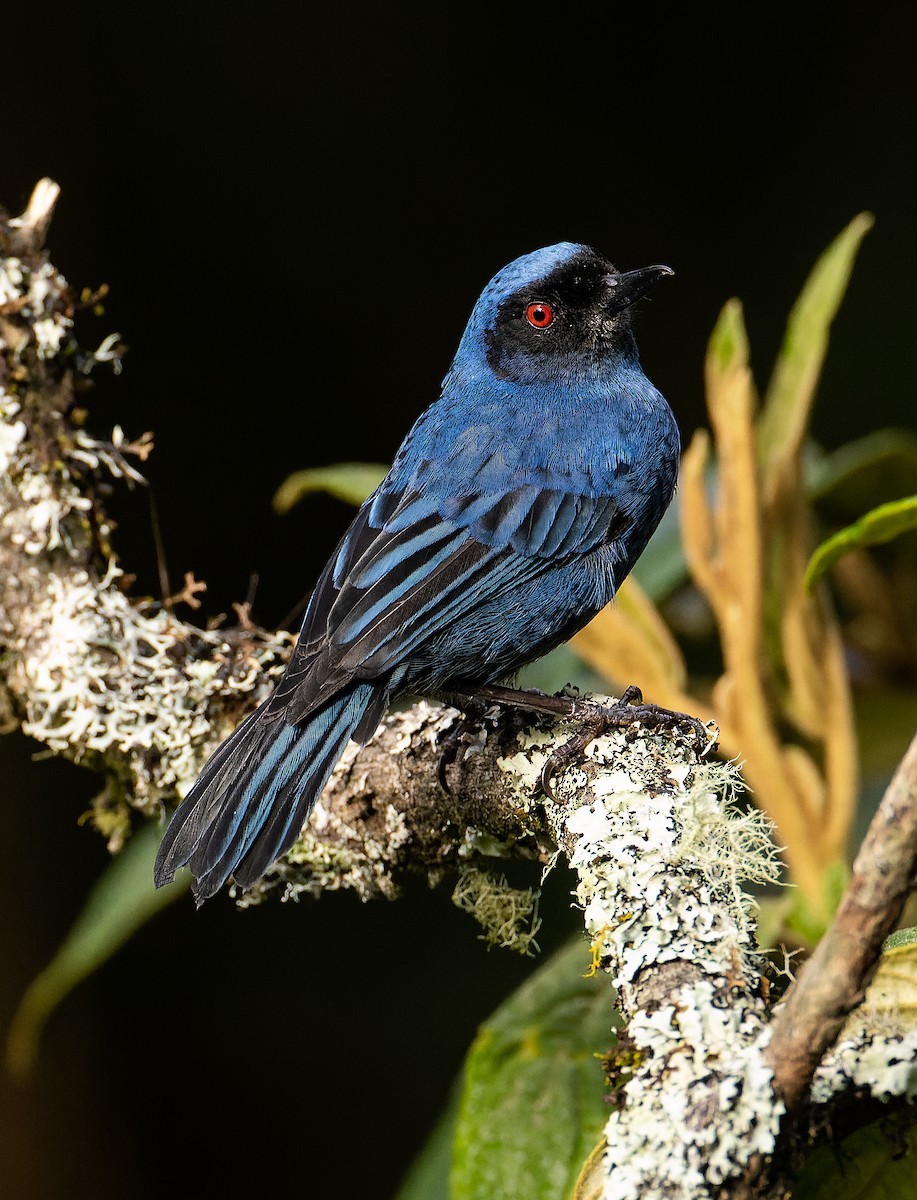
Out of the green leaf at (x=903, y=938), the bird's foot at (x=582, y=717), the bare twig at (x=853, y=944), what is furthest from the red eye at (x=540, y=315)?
the bare twig at (x=853, y=944)

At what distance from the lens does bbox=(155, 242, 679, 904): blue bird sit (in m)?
1.79

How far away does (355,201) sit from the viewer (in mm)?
5184

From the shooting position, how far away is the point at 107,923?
2.47 metres

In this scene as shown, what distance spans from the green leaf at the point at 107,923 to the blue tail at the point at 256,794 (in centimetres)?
58

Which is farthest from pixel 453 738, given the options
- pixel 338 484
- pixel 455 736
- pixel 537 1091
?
pixel 338 484

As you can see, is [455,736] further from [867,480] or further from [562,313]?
[867,480]

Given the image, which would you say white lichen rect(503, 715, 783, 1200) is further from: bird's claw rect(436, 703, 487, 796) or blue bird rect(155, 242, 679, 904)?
blue bird rect(155, 242, 679, 904)

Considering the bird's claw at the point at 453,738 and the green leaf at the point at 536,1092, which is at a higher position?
the bird's claw at the point at 453,738

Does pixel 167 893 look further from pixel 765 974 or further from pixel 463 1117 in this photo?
pixel 765 974

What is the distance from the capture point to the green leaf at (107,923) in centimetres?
242

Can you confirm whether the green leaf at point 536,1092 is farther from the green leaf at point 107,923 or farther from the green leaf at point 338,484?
the green leaf at point 338,484

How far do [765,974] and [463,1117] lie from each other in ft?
2.37

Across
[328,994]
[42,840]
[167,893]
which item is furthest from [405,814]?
[328,994]

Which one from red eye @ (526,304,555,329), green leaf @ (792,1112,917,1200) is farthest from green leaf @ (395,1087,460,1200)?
red eye @ (526,304,555,329)
